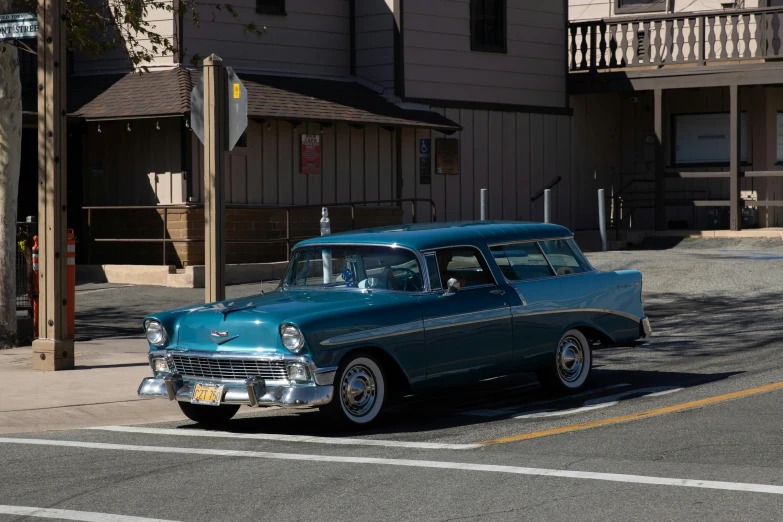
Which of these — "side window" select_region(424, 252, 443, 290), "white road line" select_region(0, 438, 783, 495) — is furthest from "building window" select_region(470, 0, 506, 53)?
"white road line" select_region(0, 438, 783, 495)

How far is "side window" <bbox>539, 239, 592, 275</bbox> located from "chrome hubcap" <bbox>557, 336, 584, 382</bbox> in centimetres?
62

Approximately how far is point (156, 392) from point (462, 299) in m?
2.52

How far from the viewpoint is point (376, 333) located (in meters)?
9.16

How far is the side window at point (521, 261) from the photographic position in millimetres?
10422

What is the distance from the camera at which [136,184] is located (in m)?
21.6

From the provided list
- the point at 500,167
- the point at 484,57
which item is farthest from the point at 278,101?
the point at 500,167

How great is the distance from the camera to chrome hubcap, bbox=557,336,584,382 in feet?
35.3

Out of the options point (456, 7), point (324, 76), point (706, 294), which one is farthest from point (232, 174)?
point (706, 294)

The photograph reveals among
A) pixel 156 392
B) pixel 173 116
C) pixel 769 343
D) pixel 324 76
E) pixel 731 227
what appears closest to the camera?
pixel 156 392

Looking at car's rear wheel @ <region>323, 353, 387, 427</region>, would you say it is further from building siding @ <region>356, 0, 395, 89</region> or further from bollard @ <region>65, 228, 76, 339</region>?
building siding @ <region>356, 0, 395, 89</region>

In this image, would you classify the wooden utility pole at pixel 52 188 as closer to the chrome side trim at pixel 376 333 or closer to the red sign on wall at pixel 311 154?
the chrome side trim at pixel 376 333

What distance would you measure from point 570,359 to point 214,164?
3.99 m

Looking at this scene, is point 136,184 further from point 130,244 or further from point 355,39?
point 355,39

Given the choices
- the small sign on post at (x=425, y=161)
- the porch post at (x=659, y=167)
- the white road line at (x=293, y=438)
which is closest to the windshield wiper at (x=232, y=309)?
the white road line at (x=293, y=438)
